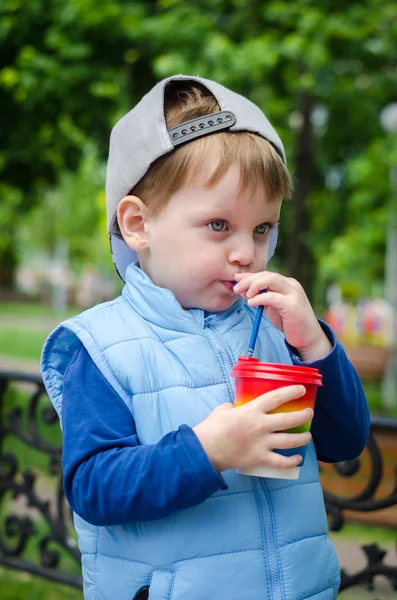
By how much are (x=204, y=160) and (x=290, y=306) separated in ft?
1.11

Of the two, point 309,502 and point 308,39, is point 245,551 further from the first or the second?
point 308,39

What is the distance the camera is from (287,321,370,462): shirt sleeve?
1.60 metres

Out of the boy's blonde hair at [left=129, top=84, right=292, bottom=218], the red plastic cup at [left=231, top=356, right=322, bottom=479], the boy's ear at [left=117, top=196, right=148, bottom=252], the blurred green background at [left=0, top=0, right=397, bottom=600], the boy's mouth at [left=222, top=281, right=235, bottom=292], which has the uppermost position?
the blurred green background at [left=0, top=0, right=397, bottom=600]

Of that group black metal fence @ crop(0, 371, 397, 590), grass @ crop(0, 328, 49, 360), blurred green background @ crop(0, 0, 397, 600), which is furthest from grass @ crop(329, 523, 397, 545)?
grass @ crop(0, 328, 49, 360)

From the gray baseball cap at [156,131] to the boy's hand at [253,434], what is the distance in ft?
1.73

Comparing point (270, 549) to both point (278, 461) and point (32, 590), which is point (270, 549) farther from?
point (32, 590)

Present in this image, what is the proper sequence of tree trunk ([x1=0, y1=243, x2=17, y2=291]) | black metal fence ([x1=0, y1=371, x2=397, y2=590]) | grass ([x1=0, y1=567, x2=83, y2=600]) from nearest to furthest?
black metal fence ([x1=0, y1=371, x2=397, y2=590]) < grass ([x1=0, y1=567, x2=83, y2=600]) < tree trunk ([x1=0, y1=243, x2=17, y2=291])

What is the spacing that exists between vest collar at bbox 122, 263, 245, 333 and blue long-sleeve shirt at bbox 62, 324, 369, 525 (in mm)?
154

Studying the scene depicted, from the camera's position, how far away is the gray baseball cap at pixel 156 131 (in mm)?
1582

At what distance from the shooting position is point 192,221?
156 cm

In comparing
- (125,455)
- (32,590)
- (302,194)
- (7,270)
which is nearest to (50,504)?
(32,590)

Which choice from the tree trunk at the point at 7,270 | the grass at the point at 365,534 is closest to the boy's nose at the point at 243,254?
the grass at the point at 365,534

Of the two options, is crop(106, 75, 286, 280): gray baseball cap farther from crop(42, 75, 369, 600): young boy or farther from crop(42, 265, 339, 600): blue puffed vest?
crop(42, 265, 339, 600): blue puffed vest

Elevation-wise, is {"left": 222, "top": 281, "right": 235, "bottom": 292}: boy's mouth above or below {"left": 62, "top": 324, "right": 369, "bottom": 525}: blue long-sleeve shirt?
above
